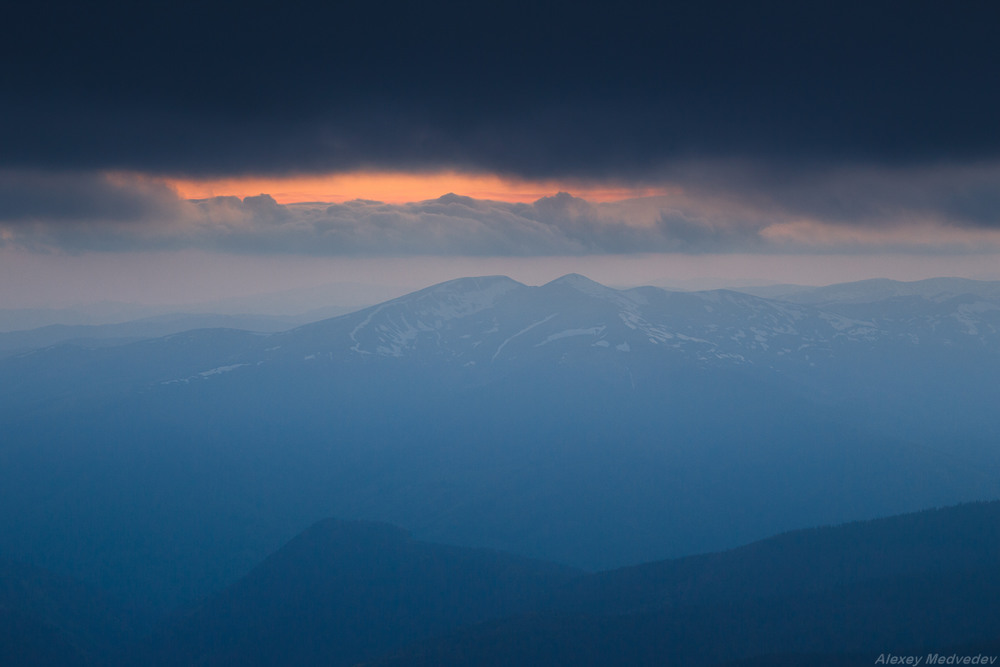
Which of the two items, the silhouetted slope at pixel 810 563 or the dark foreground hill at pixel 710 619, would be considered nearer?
the dark foreground hill at pixel 710 619

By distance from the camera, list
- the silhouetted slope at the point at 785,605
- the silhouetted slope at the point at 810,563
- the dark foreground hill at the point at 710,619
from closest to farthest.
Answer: the silhouetted slope at the point at 785,605 < the dark foreground hill at the point at 710,619 < the silhouetted slope at the point at 810,563

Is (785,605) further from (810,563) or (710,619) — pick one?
(810,563)

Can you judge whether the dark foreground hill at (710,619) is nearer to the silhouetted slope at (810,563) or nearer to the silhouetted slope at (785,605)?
the silhouetted slope at (785,605)

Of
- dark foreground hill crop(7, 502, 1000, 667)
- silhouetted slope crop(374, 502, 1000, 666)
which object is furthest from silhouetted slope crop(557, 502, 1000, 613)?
dark foreground hill crop(7, 502, 1000, 667)

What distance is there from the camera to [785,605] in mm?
147375

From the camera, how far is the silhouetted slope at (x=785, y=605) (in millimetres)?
128250

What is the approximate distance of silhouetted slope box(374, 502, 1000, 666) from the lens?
421 feet

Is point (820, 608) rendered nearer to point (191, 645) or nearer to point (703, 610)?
point (703, 610)

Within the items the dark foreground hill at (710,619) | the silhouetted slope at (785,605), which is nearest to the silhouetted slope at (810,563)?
the silhouetted slope at (785,605)

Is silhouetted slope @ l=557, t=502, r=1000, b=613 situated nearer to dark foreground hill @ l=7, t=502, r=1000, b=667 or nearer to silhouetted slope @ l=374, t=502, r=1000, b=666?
silhouetted slope @ l=374, t=502, r=1000, b=666

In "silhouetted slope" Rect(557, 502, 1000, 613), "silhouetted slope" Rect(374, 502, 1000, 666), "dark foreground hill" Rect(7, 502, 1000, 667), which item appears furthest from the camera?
"silhouetted slope" Rect(557, 502, 1000, 613)

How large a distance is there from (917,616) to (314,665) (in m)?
132

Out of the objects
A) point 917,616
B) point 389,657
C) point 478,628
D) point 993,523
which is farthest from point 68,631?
point 993,523

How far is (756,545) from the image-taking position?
191 m
